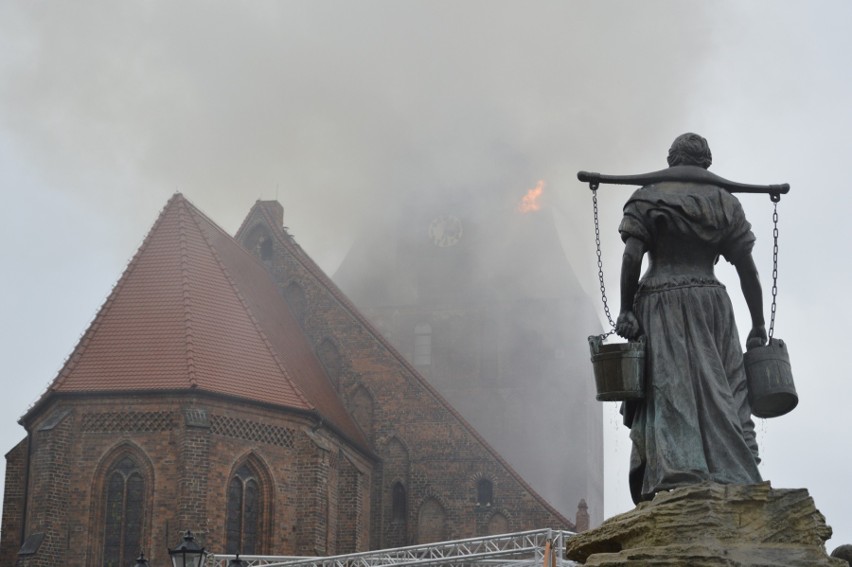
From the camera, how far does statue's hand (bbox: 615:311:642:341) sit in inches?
257

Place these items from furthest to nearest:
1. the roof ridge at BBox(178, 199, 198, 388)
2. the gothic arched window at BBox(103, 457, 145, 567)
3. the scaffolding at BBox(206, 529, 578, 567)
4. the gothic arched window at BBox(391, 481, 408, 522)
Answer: the gothic arched window at BBox(391, 481, 408, 522) < the roof ridge at BBox(178, 199, 198, 388) < the gothic arched window at BBox(103, 457, 145, 567) < the scaffolding at BBox(206, 529, 578, 567)

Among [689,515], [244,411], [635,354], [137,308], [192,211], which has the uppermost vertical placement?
[192,211]

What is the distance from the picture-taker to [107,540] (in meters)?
26.3

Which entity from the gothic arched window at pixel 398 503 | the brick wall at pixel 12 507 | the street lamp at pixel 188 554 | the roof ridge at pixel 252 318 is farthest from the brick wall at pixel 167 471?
the street lamp at pixel 188 554

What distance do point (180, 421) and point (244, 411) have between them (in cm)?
148

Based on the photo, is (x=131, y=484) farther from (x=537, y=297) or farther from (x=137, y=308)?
(x=537, y=297)

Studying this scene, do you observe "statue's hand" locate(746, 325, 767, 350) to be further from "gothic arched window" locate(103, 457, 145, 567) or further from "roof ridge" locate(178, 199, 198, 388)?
"gothic arched window" locate(103, 457, 145, 567)

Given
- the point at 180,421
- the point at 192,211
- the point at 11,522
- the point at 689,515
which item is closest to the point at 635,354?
the point at 689,515

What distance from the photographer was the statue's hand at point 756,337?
21.8ft

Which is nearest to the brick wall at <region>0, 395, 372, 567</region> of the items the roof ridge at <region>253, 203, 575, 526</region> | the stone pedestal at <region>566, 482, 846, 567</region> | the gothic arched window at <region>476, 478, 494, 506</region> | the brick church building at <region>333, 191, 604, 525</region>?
the gothic arched window at <region>476, 478, 494, 506</region>

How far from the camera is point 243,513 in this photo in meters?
27.2

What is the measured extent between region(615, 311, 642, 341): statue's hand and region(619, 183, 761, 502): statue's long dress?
0.05 metres

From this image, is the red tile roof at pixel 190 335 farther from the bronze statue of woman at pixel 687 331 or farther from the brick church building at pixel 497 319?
the bronze statue of woman at pixel 687 331

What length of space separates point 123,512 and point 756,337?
21.6 meters
